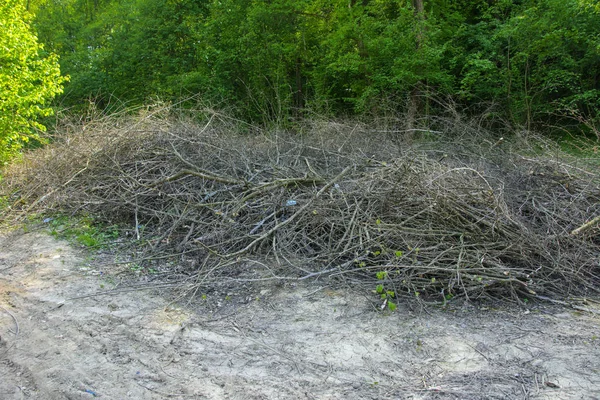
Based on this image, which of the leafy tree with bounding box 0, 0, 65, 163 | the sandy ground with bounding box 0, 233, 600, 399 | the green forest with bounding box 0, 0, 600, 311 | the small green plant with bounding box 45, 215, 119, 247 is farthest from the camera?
Result: the leafy tree with bounding box 0, 0, 65, 163

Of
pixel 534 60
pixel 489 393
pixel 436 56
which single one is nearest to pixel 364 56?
pixel 436 56

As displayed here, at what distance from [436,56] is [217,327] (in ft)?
31.8

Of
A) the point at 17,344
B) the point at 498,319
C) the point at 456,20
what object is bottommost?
the point at 498,319

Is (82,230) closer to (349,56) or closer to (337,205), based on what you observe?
(337,205)

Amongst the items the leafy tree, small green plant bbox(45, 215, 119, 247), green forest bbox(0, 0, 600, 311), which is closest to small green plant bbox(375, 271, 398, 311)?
green forest bbox(0, 0, 600, 311)

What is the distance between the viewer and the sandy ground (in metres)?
3.08

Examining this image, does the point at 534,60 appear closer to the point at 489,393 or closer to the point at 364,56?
the point at 364,56

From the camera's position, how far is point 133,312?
4.16 meters

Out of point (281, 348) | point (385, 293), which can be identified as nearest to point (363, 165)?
point (385, 293)

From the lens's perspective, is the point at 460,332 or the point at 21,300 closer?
the point at 460,332

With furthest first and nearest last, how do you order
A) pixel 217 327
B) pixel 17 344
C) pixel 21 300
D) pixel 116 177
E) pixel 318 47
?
pixel 318 47 → pixel 116 177 → pixel 21 300 → pixel 217 327 → pixel 17 344

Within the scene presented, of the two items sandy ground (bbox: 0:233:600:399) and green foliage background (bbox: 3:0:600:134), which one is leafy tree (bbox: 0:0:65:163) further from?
sandy ground (bbox: 0:233:600:399)

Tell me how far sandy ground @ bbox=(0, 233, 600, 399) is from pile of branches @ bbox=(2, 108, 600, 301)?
44 centimetres

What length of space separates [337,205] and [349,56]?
8.01 metres
